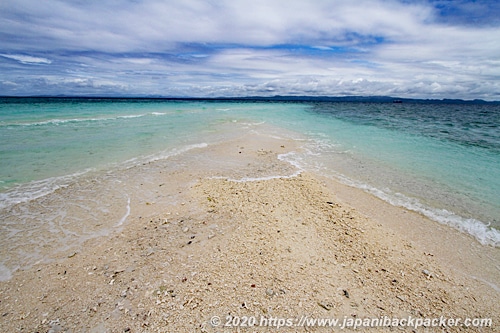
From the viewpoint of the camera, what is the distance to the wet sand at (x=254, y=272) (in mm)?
3717

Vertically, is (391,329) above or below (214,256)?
below

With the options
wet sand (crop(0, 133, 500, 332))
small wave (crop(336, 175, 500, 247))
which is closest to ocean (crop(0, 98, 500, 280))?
small wave (crop(336, 175, 500, 247))

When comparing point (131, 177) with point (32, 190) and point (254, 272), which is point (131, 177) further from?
A: point (254, 272)

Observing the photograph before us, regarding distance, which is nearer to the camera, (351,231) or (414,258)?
(414,258)

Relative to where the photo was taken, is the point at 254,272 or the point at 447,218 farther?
the point at 447,218

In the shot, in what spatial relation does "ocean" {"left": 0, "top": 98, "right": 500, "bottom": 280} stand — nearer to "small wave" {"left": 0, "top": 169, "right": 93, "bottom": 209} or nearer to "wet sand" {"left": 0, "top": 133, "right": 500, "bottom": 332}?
"small wave" {"left": 0, "top": 169, "right": 93, "bottom": 209}

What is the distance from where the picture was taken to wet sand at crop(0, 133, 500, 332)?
146 inches

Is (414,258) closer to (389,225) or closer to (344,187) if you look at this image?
(389,225)

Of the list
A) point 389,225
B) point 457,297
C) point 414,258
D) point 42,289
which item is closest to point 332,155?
point 389,225

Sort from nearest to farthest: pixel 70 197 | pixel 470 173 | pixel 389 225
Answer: pixel 389 225 → pixel 70 197 → pixel 470 173

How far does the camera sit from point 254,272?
4.43 metres

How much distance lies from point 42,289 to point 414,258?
7.14 metres

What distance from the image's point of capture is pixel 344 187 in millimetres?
8992

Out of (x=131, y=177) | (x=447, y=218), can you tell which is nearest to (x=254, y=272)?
(x=447, y=218)
